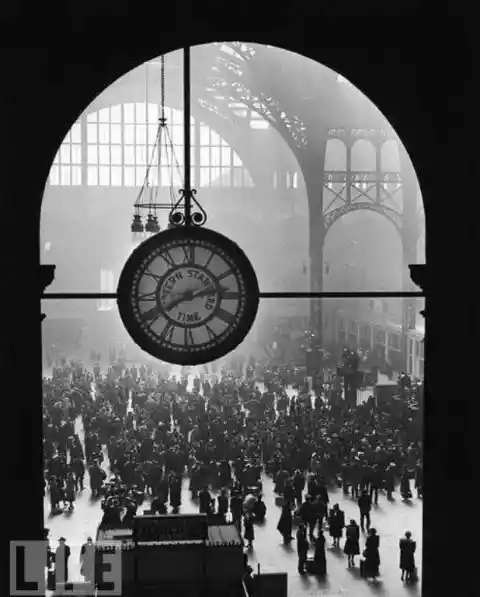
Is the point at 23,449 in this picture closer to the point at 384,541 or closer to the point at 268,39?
the point at 268,39

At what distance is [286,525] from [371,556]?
1.51m

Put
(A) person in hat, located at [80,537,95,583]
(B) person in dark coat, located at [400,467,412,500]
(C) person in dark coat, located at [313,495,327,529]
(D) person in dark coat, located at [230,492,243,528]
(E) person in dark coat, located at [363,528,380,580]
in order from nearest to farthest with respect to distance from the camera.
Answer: (A) person in hat, located at [80,537,95,583] < (E) person in dark coat, located at [363,528,380,580] < (C) person in dark coat, located at [313,495,327,529] < (D) person in dark coat, located at [230,492,243,528] < (B) person in dark coat, located at [400,467,412,500]

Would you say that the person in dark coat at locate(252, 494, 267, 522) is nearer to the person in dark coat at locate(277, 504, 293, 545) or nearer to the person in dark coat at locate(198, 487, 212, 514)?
A: the person in dark coat at locate(198, 487, 212, 514)

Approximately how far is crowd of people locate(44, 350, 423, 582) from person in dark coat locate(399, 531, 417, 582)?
15 millimetres

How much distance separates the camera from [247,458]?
1316 centimetres

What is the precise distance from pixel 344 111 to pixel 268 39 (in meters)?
24.4

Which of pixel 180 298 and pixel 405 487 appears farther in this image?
pixel 405 487

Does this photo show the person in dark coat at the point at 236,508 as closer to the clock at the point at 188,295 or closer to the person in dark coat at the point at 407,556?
the person in dark coat at the point at 407,556

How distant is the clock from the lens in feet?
11.2

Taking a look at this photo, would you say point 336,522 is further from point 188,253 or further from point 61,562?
point 188,253

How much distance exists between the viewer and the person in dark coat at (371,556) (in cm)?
918

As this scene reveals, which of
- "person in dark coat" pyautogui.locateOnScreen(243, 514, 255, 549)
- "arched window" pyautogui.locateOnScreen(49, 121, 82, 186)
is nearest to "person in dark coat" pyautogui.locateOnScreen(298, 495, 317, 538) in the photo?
"person in dark coat" pyautogui.locateOnScreen(243, 514, 255, 549)

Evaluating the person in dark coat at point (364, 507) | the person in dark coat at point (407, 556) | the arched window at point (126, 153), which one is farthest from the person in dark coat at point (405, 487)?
the arched window at point (126, 153)

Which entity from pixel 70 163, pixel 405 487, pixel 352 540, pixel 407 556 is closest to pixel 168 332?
→ pixel 407 556
